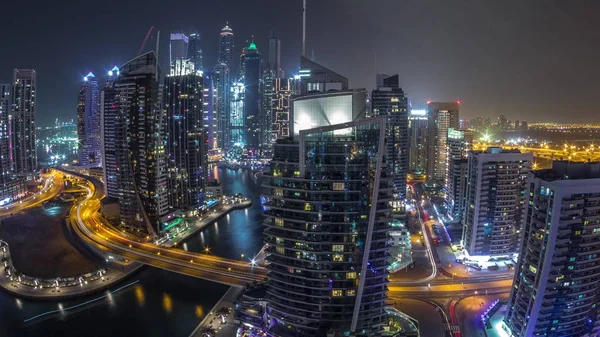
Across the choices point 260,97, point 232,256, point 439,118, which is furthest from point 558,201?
point 260,97

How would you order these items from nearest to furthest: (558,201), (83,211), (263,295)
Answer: (558,201) → (263,295) → (83,211)

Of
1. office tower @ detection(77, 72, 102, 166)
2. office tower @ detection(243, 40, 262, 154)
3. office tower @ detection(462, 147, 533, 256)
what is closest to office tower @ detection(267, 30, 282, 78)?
office tower @ detection(243, 40, 262, 154)

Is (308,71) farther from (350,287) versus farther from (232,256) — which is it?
(232,256)

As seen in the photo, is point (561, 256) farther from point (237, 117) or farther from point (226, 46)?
point (226, 46)

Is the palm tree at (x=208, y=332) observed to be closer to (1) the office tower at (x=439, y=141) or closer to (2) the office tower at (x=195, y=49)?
(1) the office tower at (x=439, y=141)

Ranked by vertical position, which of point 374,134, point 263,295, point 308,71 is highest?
point 308,71

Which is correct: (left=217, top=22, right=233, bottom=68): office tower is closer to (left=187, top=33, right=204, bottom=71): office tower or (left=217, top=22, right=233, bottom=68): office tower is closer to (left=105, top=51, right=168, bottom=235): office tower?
(left=187, top=33, right=204, bottom=71): office tower
